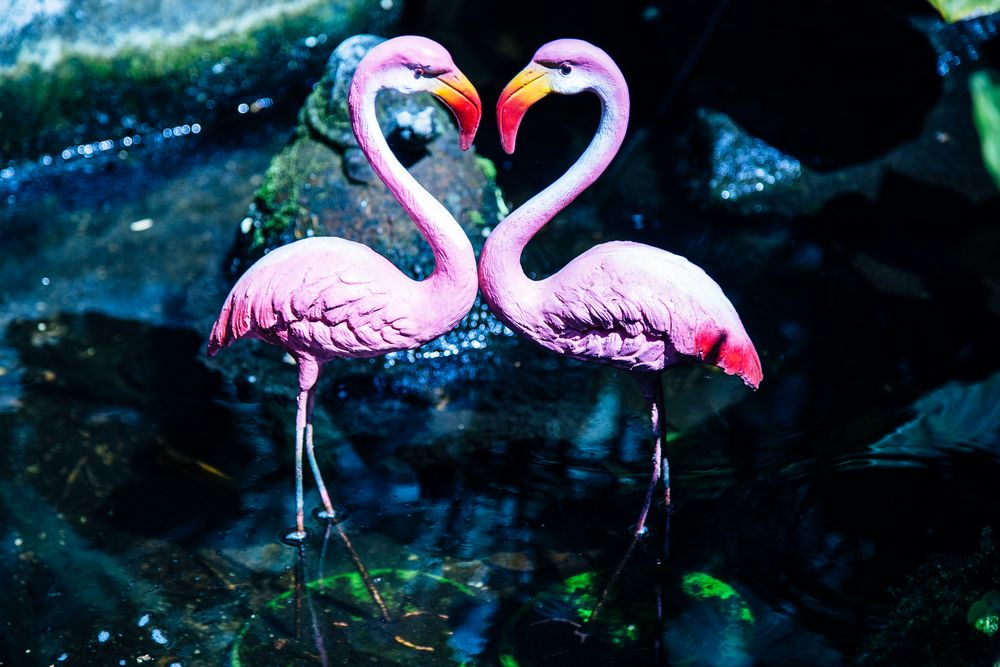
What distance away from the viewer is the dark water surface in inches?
147

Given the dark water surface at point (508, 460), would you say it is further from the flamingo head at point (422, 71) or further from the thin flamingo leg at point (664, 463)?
the flamingo head at point (422, 71)

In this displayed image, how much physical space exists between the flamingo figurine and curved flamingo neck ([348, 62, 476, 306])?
0.10 m

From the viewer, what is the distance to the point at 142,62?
24.0 ft

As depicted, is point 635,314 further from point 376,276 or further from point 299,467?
point 299,467

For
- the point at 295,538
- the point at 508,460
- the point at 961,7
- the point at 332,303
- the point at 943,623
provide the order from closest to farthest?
the point at 943,623
the point at 332,303
the point at 295,538
the point at 508,460
the point at 961,7

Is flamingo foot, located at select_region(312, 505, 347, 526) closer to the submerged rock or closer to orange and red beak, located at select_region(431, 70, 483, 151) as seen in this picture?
orange and red beak, located at select_region(431, 70, 483, 151)

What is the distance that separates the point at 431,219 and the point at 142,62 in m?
4.50

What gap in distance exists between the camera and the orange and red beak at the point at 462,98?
3613 mm

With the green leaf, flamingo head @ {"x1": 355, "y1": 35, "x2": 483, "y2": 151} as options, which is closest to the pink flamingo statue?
flamingo head @ {"x1": 355, "y1": 35, "x2": 483, "y2": 151}

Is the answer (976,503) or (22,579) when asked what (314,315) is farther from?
(976,503)

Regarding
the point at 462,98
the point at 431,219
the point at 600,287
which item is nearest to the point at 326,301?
the point at 431,219

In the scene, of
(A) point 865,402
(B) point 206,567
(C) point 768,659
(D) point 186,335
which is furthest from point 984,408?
(D) point 186,335

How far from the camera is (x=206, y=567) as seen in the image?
13.1 ft

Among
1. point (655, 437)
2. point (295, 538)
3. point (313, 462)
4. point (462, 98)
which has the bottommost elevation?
point (295, 538)
